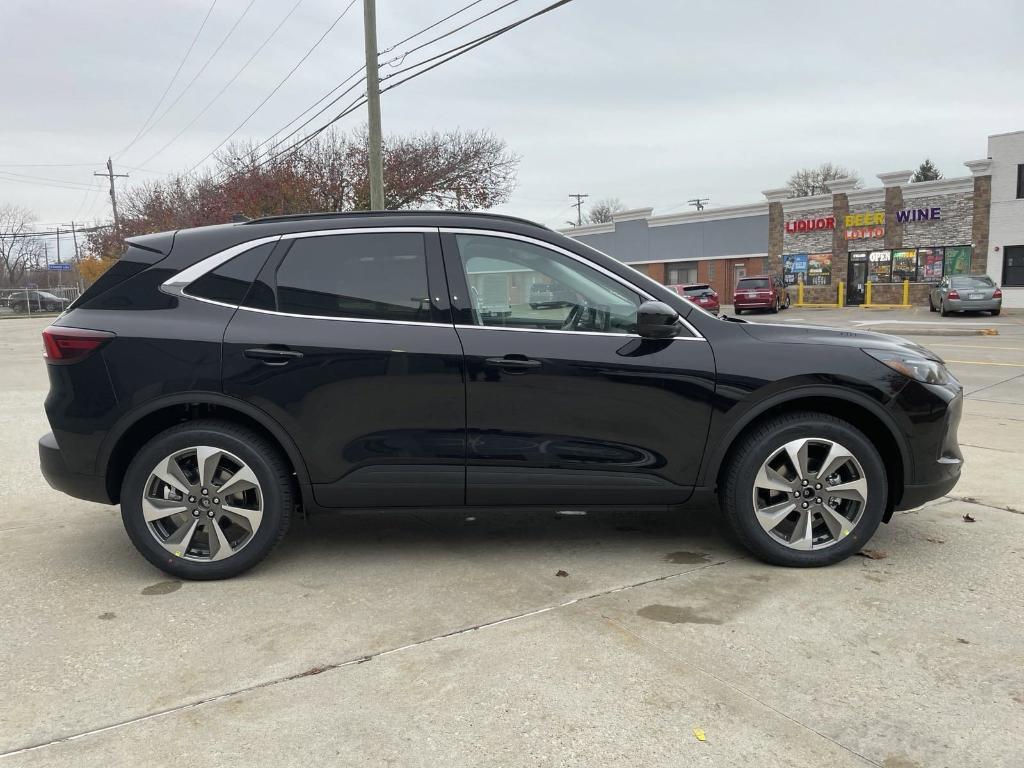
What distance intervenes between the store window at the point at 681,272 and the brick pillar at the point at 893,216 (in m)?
11.0

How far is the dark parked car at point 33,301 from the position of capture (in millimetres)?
52812

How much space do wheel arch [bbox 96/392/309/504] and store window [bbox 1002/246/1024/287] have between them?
123ft

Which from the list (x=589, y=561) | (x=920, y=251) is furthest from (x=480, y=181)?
(x=589, y=561)

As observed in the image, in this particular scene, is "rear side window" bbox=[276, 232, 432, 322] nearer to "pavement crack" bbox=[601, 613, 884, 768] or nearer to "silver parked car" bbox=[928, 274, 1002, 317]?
"pavement crack" bbox=[601, 613, 884, 768]

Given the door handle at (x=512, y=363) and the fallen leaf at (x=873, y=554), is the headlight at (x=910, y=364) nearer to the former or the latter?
the fallen leaf at (x=873, y=554)

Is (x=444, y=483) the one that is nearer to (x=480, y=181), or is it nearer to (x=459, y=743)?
(x=459, y=743)

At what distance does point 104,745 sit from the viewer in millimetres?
2434

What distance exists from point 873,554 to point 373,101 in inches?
557

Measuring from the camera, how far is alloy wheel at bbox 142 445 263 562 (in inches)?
143

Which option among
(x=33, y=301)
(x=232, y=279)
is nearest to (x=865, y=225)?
(x=232, y=279)

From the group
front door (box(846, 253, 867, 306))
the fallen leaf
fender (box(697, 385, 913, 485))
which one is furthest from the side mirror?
front door (box(846, 253, 867, 306))

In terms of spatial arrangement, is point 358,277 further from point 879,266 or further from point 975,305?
point 879,266

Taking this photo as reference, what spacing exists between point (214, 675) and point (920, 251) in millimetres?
38848

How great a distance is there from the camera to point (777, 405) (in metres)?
3.79
